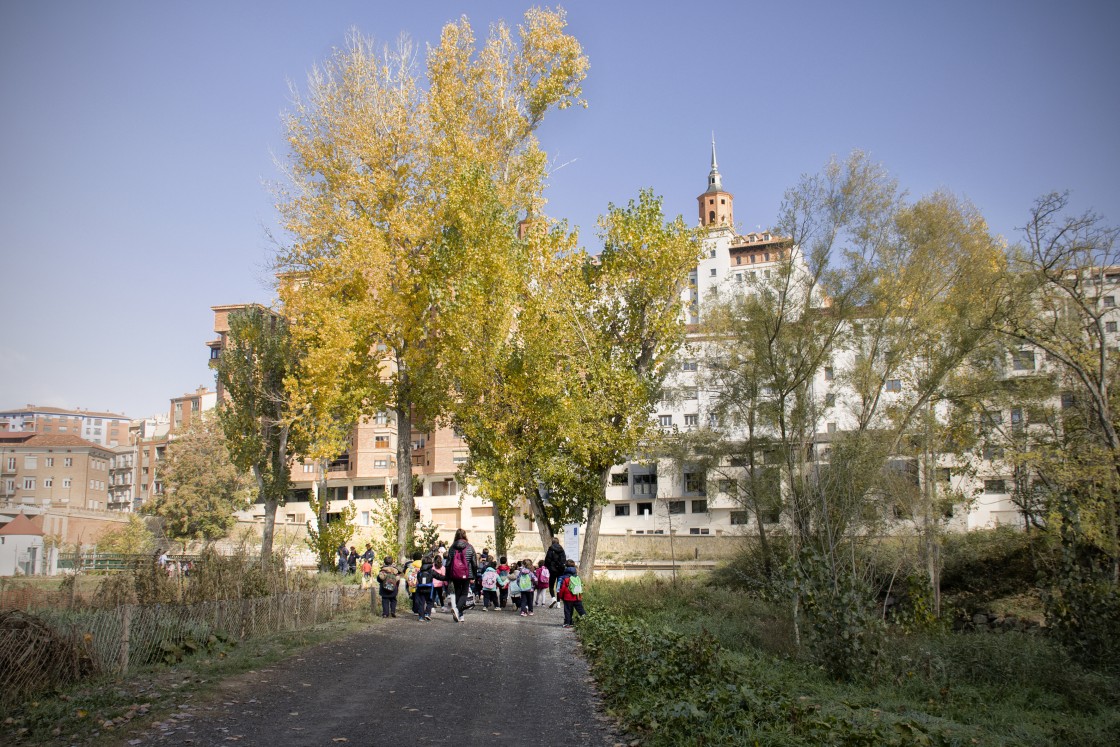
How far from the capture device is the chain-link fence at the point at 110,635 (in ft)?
33.9

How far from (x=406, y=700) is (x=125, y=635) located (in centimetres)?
396

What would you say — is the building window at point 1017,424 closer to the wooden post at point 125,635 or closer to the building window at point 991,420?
the building window at point 991,420

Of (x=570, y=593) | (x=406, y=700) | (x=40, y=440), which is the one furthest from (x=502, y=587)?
(x=40, y=440)

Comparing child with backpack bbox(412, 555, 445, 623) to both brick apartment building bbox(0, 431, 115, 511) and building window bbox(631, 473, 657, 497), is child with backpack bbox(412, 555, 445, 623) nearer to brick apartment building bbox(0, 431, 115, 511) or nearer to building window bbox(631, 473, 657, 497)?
building window bbox(631, 473, 657, 497)

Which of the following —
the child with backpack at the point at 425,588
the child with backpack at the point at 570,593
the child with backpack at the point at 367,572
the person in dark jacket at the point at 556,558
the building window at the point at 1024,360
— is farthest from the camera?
the building window at the point at 1024,360

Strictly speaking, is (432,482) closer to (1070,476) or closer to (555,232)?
(555,232)

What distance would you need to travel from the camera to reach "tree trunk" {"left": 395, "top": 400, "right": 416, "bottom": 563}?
26.8 metres

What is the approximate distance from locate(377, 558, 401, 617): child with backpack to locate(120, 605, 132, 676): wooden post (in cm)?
893

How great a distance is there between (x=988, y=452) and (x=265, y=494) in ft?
89.3

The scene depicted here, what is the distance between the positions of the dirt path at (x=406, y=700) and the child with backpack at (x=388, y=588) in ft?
12.0

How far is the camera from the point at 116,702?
9.88 meters

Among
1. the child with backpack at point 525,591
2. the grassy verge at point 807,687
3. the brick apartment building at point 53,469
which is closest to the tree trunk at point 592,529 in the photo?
the grassy verge at point 807,687

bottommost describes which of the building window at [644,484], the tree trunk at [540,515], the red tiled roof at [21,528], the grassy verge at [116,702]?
the grassy verge at [116,702]

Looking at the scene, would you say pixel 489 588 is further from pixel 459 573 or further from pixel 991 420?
pixel 991 420
